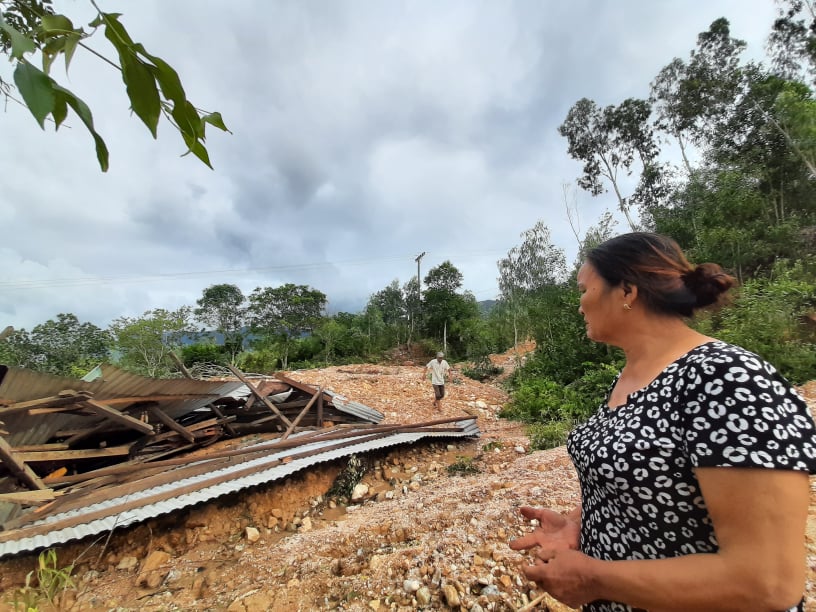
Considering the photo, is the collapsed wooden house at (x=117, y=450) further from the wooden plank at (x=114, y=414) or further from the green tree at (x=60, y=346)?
the green tree at (x=60, y=346)

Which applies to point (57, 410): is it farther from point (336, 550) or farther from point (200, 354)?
point (200, 354)

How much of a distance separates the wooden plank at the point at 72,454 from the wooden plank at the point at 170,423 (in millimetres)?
446

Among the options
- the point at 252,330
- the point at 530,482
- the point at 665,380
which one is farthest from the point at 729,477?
the point at 252,330

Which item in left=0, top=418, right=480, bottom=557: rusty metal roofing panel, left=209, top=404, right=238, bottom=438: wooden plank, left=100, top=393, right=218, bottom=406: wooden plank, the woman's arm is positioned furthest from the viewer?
left=209, top=404, right=238, bottom=438: wooden plank

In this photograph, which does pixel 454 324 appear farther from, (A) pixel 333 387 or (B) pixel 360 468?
(B) pixel 360 468

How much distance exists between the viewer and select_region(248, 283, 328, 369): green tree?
94.3 ft

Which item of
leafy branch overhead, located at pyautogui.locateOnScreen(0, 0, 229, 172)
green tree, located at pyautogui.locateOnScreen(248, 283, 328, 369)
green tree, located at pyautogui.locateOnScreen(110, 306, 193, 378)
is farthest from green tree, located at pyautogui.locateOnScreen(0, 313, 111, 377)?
leafy branch overhead, located at pyautogui.locateOnScreen(0, 0, 229, 172)

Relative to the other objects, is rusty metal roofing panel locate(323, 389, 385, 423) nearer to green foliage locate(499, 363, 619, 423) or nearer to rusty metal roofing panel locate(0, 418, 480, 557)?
rusty metal roofing panel locate(0, 418, 480, 557)

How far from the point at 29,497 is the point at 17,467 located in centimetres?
37

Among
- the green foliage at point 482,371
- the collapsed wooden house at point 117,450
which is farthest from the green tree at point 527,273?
the collapsed wooden house at point 117,450

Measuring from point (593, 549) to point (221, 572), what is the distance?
2.86m

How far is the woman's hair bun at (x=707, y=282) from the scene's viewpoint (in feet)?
3.05

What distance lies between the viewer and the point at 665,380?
80 centimetres

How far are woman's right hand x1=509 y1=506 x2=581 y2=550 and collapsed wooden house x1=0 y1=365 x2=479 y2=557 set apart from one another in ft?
10.3
